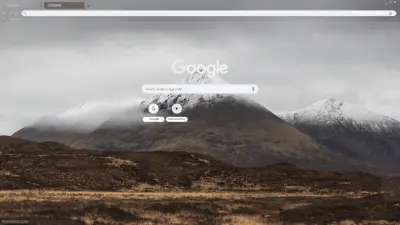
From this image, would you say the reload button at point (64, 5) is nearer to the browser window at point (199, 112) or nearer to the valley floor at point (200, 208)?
the browser window at point (199, 112)

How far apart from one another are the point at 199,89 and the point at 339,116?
84cm

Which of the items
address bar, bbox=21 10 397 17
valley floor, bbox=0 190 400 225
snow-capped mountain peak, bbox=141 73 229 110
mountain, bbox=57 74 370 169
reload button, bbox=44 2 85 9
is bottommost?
valley floor, bbox=0 190 400 225

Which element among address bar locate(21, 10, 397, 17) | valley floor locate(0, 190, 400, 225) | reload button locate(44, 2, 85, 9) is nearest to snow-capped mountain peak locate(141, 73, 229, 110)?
address bar locate(21, 10, 397, 17)

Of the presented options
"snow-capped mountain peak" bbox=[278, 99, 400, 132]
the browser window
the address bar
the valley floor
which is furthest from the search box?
the valley floor

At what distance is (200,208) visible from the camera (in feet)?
11.3

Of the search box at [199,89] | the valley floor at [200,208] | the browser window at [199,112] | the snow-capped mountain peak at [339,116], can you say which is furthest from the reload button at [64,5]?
the snow-capped mountain peak at [339,116]

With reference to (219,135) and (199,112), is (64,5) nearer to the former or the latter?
(199,112)

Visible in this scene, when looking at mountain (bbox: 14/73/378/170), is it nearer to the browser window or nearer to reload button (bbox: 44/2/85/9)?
the browser window

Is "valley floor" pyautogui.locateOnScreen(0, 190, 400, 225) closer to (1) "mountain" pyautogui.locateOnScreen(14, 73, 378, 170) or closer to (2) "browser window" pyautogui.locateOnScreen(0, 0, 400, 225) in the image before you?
(2) "browser window" pyautogui.locateOnScreen(0, 0, 400, 225)

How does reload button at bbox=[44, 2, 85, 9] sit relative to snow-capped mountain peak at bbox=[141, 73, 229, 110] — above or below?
above

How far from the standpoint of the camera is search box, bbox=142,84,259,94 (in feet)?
11.3

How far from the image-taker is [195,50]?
11.5ft

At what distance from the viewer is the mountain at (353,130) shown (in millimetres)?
3488

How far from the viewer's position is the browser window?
11.3ft
